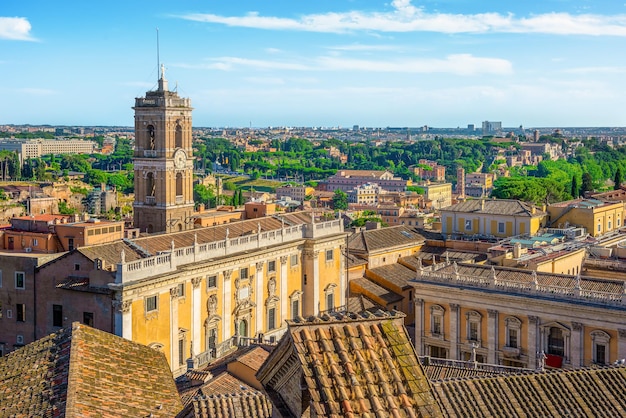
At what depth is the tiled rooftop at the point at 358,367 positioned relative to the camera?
7646mm

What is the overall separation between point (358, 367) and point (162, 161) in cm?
3502

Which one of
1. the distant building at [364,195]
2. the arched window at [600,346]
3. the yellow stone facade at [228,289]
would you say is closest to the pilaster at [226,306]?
the yellow stone facade at [228,289]

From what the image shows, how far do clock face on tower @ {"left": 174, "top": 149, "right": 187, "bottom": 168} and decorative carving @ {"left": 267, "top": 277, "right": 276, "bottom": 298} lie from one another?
29.7 ft

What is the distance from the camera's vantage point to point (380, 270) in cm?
4588

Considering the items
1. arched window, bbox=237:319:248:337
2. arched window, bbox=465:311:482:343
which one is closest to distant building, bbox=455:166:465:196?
arched window, bbox=237:319:248:337

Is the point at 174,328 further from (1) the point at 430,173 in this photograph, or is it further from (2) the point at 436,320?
(1) the point at 430,173

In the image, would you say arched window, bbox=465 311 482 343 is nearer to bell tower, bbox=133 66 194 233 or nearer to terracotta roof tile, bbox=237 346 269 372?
terracotta roof tile, bbox=237 346 269 372

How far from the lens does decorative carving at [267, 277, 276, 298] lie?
37188 millimetres

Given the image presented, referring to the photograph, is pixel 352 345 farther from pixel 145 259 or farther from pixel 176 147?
pixel 176 147

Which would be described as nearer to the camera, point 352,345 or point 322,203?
point 352,345

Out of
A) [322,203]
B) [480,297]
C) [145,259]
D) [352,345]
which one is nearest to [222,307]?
[145,259]

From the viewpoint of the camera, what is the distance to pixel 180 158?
4266 centimetres

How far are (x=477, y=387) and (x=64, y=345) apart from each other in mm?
9016

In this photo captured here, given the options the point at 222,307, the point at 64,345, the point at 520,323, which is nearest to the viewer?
the point at 64,345
